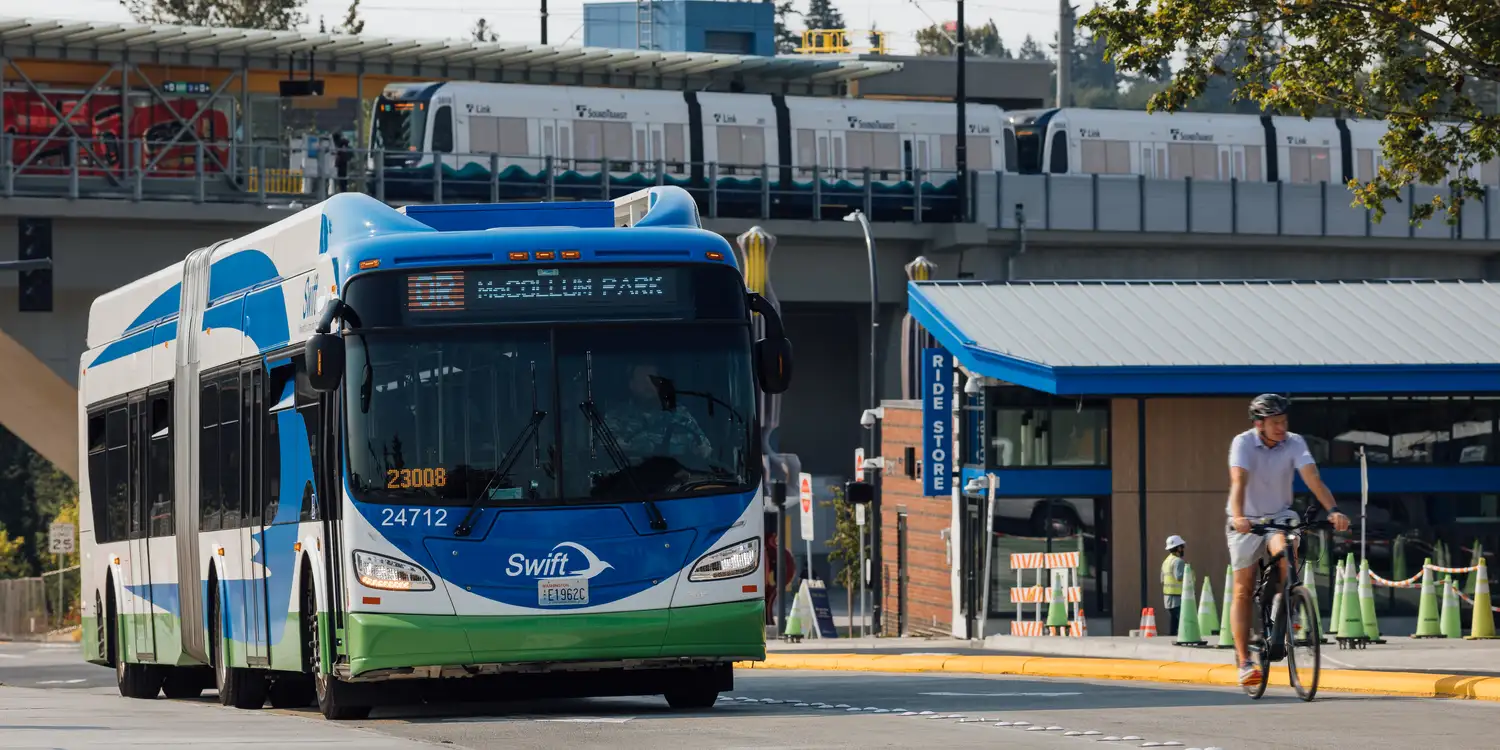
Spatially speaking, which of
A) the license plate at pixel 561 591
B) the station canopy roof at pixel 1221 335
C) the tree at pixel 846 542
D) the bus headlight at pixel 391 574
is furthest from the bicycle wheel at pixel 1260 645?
the tree at pixel 846 542

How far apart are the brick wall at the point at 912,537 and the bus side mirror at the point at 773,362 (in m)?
23.0

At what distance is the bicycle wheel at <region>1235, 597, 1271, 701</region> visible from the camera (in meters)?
14.3

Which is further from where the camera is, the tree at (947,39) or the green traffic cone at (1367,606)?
the tree at (947,39)

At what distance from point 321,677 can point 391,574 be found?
1.54 metres

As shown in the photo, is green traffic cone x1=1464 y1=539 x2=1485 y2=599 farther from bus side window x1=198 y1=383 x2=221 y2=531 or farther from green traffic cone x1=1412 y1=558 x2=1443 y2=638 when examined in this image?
bus side window x1=198 y1=383 x2=221 y2=531

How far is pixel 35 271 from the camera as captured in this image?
131 feet

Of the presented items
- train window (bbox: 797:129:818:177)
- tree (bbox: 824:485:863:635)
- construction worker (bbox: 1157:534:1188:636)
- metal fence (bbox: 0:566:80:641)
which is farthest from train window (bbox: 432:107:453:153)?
construction worker (bbox: 1157:534:1188:636)

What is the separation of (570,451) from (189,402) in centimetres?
598

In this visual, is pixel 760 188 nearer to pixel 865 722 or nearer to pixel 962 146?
pixel 962 146

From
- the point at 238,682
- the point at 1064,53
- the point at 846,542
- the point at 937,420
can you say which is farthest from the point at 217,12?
the point at 238,682

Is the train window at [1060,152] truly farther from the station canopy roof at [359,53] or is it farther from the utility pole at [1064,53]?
the utility pole at [1064,53]

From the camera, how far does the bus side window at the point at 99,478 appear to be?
23.0m

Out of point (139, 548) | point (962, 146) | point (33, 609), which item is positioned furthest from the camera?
point (33, 609)

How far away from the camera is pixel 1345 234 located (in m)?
59.1
